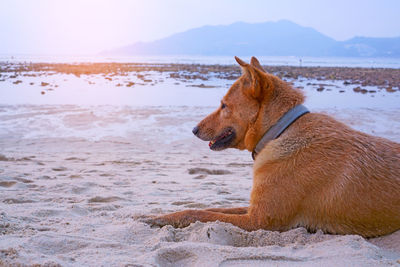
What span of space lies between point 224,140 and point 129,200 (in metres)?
1.62

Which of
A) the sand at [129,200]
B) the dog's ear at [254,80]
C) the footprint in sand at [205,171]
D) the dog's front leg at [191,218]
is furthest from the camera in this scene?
the footprint in sand at [205,171]

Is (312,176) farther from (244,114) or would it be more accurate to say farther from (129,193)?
(129,193)

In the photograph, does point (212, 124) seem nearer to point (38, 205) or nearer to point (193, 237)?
point (193, 237)

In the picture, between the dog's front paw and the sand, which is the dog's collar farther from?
the dog's front paw

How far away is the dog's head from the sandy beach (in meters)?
0.95

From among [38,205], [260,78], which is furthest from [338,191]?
[38,205]

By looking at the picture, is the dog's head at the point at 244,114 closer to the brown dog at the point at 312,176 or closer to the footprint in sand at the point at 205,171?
the brown dog at the point at 312,176

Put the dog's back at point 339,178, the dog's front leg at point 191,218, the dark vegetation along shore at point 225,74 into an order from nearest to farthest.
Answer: the dog's back at point 339,178 < the dog's front leg at point 191,218 < the dark vegetation along shore at point 225,74

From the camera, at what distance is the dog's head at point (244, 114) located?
146 inches

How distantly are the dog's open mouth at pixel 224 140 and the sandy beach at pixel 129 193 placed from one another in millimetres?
912

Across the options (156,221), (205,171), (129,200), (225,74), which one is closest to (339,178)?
(156,221)

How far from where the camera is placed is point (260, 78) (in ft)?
12.1

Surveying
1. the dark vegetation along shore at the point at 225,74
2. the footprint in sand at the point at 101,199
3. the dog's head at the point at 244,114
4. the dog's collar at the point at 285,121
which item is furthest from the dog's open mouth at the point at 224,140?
the dark vegetation along shore at the point at 225,74

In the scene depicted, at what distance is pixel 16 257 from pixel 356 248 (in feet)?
7.60
